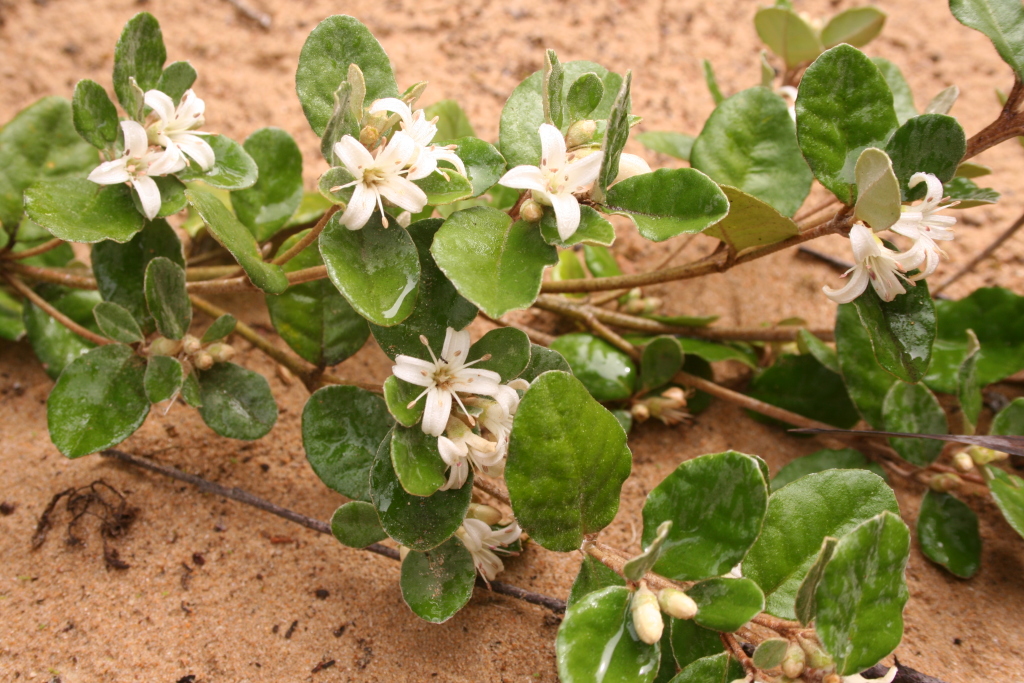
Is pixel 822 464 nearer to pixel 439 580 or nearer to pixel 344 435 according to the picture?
pixel 439 580

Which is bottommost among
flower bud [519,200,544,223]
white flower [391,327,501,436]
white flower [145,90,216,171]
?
white flower [391,327,501,436]

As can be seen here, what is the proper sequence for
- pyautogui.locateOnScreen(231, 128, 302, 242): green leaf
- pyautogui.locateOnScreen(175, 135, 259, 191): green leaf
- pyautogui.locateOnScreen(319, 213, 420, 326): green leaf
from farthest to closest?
pyautogui.locateOnScreen(231, 128, 302, 242): green leaf < pyautogui.locateOnScreen(175, 135, 259, 191): green leaf < pyautogui.locateOnScreen(319, 213, 420, 326): green leaf

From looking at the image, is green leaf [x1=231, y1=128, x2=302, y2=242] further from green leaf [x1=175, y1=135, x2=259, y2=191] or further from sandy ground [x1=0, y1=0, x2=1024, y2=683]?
sandy ground [x1=0, y1=0, x2=1024, y2=683]

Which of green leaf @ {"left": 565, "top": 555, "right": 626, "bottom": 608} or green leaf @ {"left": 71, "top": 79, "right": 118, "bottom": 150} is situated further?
green leaf @ {"left": 71, "top": 79, "right": 118, "bottom": 150}

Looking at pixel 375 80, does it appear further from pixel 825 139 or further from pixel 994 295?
pixel 994 295

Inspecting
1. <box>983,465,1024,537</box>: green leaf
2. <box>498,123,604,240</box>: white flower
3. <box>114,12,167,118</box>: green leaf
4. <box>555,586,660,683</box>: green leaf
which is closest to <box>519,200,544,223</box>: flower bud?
<box>498,123,604,240</box>: white flower

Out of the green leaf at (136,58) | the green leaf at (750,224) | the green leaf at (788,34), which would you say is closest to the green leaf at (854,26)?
the green leaf at (788,34)

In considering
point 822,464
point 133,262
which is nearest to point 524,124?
point 133,262

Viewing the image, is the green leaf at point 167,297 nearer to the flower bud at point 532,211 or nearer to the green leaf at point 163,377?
the green leaf at point 163,377
